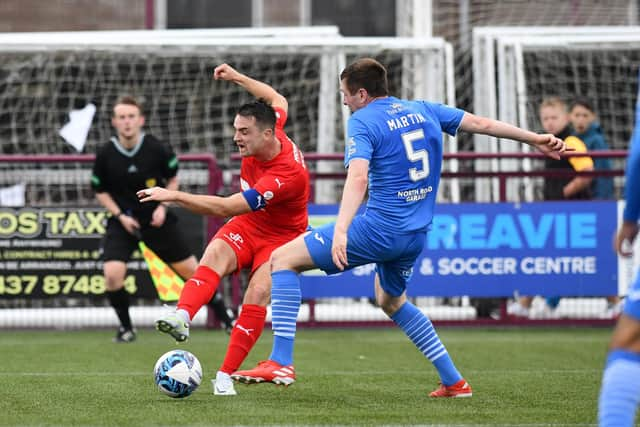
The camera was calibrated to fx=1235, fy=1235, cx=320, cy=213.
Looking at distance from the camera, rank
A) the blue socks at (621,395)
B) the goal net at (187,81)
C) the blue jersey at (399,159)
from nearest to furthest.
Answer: the blue socks at (621,395) → the blue jersey at (399,159) → the goal net at (187,81)

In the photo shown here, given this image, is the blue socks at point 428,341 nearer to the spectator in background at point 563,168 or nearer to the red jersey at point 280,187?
the red jersey at point 280,187

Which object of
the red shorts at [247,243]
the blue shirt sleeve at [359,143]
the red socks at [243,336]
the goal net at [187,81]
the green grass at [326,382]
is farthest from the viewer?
the goal net at [187,81]

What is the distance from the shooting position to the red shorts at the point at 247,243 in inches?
304

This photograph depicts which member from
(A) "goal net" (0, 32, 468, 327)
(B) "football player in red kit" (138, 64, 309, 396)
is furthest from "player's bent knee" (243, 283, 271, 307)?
(A) "goal net" (0, 32, 468, 327)

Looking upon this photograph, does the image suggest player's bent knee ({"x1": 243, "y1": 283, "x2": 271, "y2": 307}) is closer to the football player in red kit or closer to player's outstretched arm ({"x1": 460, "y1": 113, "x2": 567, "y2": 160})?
the football player in red kit

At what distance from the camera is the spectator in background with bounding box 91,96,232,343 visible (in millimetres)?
10867

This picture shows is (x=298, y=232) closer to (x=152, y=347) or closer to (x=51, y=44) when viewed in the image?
(x=152, y=347)

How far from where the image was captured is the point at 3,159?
39.7ft

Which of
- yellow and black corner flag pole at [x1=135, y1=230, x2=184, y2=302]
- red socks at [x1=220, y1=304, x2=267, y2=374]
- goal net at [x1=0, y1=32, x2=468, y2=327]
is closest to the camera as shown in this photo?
red socks at [x1=220, y1=304, x2=267, y2=374]

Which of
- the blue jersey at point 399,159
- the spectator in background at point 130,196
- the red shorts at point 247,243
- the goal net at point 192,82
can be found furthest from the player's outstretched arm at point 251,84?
the goal net at point 192,82

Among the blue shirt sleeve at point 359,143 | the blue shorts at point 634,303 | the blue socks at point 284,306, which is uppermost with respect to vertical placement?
the blue shirt sleeve at point 359,143

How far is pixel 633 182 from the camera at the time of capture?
4.52 meters

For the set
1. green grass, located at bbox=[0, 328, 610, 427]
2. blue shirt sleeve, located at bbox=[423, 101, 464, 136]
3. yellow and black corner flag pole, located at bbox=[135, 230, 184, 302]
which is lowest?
green grass, located at bbox=[0, 328, 610, 427]

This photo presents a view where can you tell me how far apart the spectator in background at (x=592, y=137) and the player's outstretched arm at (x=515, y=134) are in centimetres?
550
